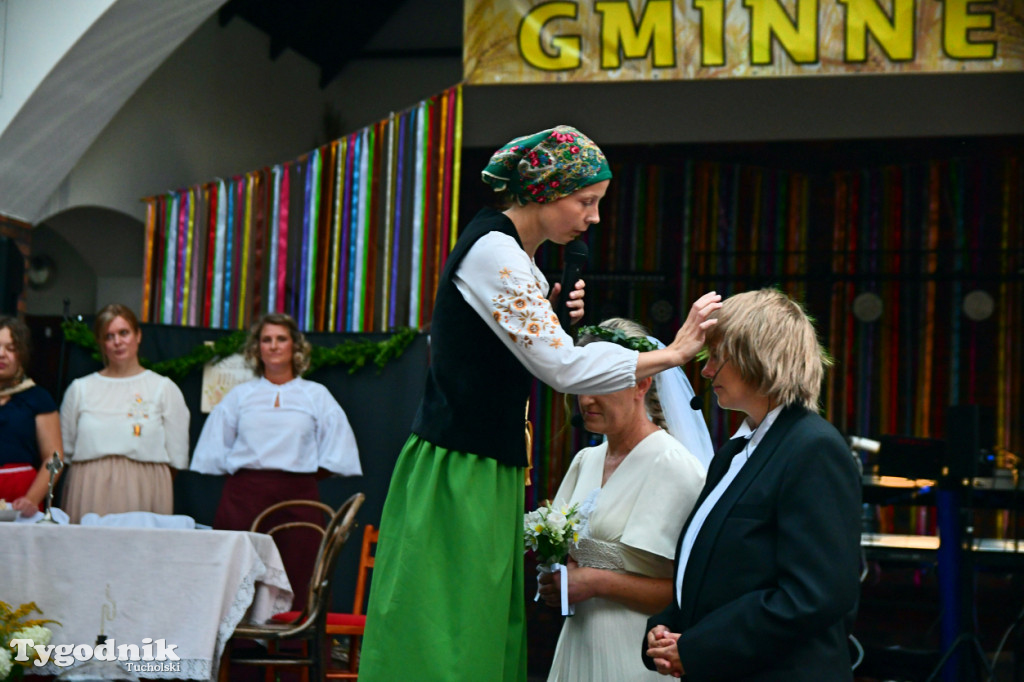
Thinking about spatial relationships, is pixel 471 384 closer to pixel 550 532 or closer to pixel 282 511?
pixel 550 532

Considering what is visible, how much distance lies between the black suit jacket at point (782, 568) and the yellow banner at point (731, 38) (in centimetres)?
430

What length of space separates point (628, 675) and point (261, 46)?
7.85m

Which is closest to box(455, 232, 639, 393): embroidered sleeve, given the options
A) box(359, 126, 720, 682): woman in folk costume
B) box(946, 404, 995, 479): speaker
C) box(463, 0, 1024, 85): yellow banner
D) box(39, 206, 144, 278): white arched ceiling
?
box(359, 126, 720, 682): woman in folk costume

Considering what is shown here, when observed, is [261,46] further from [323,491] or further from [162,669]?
[162,669]

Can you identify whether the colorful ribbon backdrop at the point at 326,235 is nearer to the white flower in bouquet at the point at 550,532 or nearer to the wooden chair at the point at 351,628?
the wooden chair at the point at 351,628

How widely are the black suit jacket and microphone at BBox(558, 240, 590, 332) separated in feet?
1.99

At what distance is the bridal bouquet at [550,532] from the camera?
2160mm

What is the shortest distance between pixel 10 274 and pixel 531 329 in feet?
16.1

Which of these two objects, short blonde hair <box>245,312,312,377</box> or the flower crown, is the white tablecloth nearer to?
short blonde hair <box>245,312,312,377</box>

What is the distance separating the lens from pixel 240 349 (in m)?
5.99

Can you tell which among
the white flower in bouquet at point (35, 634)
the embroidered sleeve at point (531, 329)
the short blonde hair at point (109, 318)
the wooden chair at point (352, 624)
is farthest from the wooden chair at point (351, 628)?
the embroidered sleeve at point (531, 329)

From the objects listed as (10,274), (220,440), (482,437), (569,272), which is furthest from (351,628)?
(10,274)

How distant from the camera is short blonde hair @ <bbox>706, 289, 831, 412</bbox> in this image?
1.82m

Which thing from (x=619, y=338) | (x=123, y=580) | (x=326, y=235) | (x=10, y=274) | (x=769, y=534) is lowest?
(x=123, y=580)
